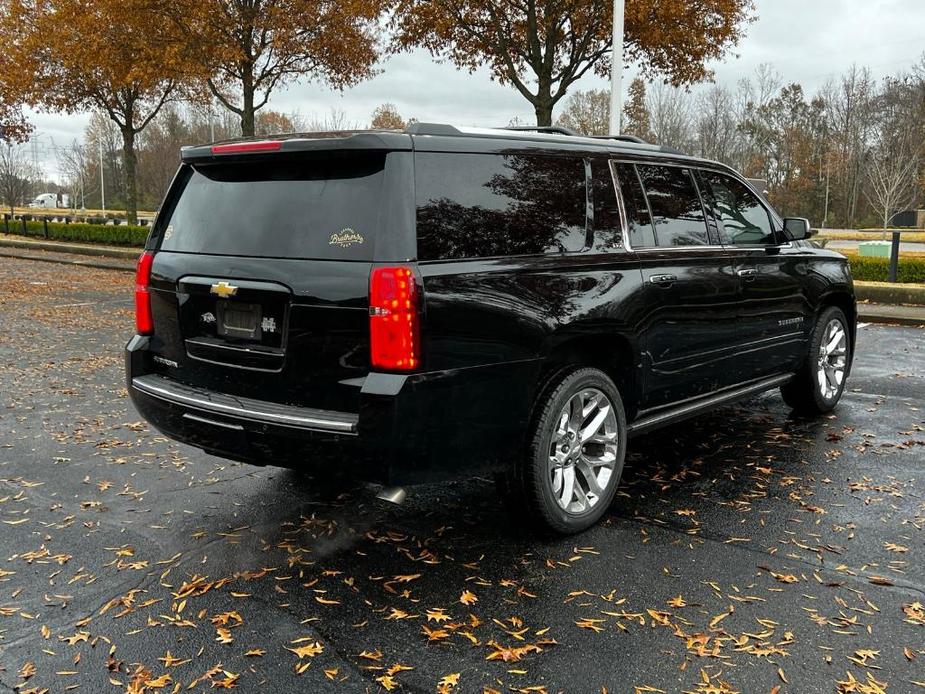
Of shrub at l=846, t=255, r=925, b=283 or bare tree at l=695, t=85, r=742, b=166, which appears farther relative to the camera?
bare tree at l=695, t=85, r=742, b=166

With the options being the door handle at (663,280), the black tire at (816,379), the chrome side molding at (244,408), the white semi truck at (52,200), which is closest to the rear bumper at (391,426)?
the chrome side molding at (244,408)

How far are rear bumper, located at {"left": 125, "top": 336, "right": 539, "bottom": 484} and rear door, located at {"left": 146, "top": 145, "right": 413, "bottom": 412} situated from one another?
93 millimetres

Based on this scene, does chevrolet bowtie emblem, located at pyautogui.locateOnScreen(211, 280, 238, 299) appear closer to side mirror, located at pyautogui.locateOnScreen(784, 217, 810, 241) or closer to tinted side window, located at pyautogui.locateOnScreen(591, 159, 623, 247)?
tinted side window, located at pyautogui.locateOnScreen(591, 159, 623, 247)

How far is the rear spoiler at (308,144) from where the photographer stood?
3408 millimetres

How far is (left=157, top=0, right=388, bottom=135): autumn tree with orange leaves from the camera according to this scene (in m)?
19.9

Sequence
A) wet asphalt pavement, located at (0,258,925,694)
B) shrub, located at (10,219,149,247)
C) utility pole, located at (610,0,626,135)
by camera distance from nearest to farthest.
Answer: wet asphalt pavement, located at (0,258,925,694) → utility pole, located at (610,0,626,135) → shrub, located at (10,219,149,247)

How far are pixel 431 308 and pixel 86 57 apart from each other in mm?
24311

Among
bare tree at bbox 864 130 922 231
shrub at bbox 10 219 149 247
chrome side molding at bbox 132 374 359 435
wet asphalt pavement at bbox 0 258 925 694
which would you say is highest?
bare tree at bbox 864 130 922 231

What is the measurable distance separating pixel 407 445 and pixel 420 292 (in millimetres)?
627

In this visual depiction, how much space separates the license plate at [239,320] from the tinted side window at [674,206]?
7.64 feet

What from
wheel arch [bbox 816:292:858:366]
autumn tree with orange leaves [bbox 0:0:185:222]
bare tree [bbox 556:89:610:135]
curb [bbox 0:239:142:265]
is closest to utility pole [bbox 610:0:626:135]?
wheel arch [bbox 816:292:858:366]

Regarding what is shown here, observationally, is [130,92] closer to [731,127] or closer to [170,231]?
[170,231]

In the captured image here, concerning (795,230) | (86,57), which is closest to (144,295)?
(795,230)

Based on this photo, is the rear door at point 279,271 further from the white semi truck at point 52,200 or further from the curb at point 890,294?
the white semi truck at point 52,200
